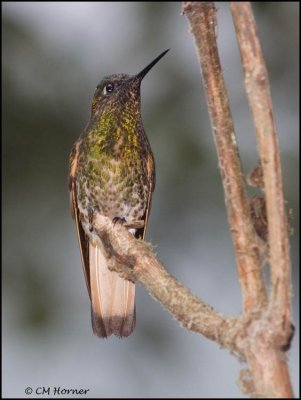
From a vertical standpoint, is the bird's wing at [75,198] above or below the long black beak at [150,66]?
below

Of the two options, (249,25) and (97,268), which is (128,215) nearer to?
(97,268)

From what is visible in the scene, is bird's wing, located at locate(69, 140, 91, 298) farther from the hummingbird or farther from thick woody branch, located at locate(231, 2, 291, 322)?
thick woody branch, located at locate(231, 2, 291, 322)

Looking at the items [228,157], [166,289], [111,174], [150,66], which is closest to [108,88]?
[111,174]

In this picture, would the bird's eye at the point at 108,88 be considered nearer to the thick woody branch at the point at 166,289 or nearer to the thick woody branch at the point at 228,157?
the thick woody branch at the point at 166,289

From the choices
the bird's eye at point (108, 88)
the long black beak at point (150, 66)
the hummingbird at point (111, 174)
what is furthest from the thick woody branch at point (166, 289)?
the bird's eye at point (108, 88)

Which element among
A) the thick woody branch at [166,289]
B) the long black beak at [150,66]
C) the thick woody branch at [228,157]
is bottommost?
the thick woody branch at [166,289]

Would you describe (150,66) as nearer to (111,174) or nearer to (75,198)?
(111,174)

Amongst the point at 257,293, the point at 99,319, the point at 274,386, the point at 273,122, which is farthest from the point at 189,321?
the point at 99,319
